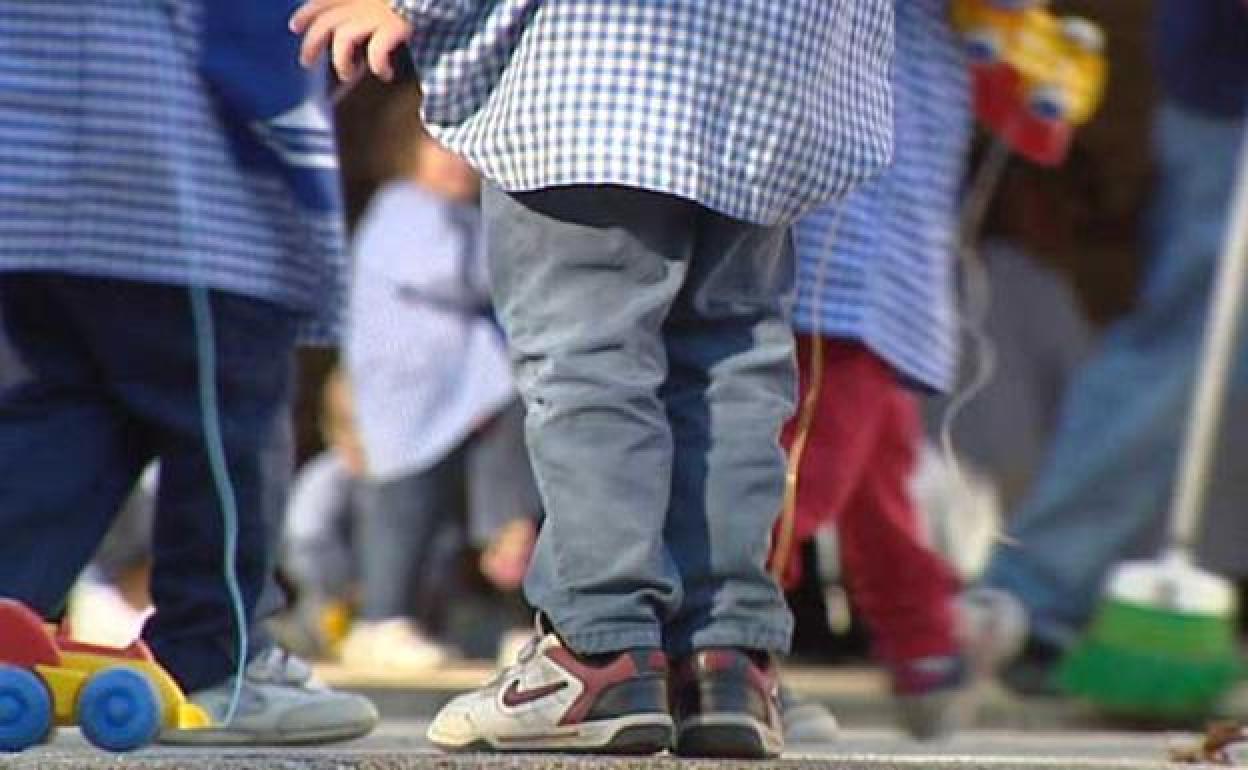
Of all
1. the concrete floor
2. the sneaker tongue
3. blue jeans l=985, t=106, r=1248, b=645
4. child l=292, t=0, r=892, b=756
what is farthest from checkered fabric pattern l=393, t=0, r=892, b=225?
blue jeans l=985, t=106, r=1248, b=645

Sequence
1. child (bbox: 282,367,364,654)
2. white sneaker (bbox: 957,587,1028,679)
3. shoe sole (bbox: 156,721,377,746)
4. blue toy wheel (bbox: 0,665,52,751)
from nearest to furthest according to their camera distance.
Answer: blue toy wheel (bbox: 0,665,52,751) < shoe sole (bbox: 156,721,377,746) < white sneaker (bbox: 957,587,1028,679) < child (bbox: 282,367,364,654)

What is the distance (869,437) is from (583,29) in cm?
132

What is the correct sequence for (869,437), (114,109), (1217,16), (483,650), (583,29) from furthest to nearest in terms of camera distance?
(483,650) < (1217,16) < (869,437) < (114,109) < (583,29)

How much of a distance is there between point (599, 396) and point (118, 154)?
0.86 m

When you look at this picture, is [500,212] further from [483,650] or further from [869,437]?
[483,650]

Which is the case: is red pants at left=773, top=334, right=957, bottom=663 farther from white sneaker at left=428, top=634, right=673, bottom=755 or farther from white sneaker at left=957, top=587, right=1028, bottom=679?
white sneaker at left=428, top=634, right=673, bottom=755

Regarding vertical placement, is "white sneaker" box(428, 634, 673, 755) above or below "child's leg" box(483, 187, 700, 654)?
below

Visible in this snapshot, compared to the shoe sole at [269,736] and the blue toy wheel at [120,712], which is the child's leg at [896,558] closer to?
the shoe sole at [269,736]

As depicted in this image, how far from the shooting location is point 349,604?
8.16 metres

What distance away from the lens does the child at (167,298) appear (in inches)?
156

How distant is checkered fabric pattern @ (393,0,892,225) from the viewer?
3371 mm

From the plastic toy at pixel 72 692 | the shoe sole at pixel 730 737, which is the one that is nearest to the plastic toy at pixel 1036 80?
the shoe sole at pixel 730 737

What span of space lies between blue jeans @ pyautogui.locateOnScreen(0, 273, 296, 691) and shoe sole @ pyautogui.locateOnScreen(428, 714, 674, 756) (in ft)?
2.54

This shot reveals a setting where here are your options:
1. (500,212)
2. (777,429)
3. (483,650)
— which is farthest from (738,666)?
(483,650)
